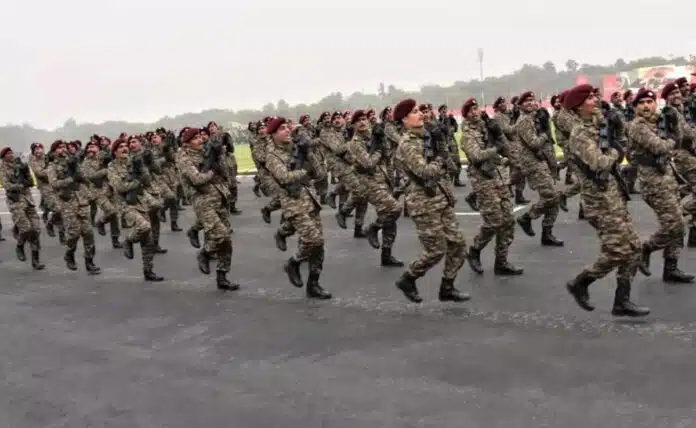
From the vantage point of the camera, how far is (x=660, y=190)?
7.06 metres

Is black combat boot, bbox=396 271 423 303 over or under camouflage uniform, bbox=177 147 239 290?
under

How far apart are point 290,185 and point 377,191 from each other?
2392mm

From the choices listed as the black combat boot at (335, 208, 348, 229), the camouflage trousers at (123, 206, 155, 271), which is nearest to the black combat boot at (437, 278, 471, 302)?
the camouflage trousers at (123, 206, 155, 271)

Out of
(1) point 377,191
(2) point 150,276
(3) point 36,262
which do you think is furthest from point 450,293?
(3) point 36,262

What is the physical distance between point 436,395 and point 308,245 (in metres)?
3.19

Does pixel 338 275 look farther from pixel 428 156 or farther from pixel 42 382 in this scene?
pixel 42 382

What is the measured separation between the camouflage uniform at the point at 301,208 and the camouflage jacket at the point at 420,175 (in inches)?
46.8

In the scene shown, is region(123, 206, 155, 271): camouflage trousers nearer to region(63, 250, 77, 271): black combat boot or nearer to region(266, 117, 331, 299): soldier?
region(63, 250, 77, 271): black combat boot

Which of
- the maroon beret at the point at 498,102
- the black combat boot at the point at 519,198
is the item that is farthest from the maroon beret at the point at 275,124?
the black combat boot at the point at 519,198

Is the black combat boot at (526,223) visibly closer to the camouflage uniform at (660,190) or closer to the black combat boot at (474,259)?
the black combat boot at (474,259)

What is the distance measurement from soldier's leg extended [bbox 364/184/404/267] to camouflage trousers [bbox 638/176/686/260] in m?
3.28

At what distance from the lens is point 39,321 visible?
798 centimetres

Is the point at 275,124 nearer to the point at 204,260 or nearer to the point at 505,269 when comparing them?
the point at 204,260

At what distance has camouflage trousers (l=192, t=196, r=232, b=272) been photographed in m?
8.65
